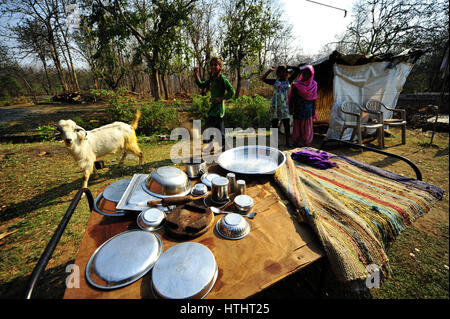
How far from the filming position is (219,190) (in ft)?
4.99

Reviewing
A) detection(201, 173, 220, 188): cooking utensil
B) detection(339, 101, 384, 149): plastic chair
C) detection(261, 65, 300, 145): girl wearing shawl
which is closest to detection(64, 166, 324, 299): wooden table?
detection(201, 173, 220, 188): cooking utensil

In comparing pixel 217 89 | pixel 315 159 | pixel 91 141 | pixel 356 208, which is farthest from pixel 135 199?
pixel 217 89

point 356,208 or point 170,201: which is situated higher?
point 170,201

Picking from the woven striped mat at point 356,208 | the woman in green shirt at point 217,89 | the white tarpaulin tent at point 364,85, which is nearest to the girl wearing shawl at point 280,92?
the woman in green shirt at point 217,89

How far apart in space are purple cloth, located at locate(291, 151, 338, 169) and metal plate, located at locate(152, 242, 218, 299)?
216 cm

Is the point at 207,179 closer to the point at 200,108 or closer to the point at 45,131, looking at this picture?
the point at 200,108

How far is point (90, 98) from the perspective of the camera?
13.4 metres

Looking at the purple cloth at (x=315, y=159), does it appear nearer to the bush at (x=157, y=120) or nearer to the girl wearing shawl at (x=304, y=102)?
the girl wearing shawl at (x=304, y=102)

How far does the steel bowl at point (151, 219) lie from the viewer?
48.8 inches

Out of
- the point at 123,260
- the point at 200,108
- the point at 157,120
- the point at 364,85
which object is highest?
the point at 364,85

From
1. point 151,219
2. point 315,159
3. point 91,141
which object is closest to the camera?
point 151,219

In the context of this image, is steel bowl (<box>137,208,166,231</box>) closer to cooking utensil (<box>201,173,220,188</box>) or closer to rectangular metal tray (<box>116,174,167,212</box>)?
rectangular metal tray (<box>116,174,167,212</box>)

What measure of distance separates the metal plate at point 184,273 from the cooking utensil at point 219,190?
20.3 inches

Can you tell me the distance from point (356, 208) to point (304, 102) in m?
3.82
